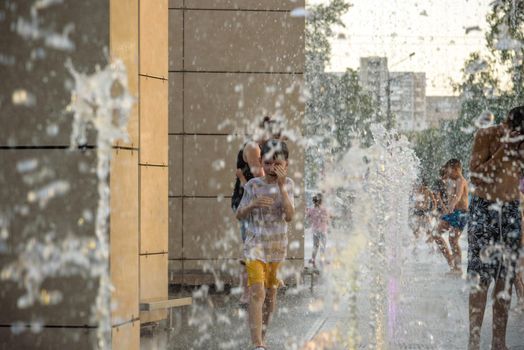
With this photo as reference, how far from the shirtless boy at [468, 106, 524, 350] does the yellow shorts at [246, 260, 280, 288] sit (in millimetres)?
1413

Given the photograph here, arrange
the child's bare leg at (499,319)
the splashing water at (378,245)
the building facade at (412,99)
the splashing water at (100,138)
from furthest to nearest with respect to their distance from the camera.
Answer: the building facade at (412,99)
the splashing water at (378,245)
the child's bare leg at (499,319)
the splashing water at (100,138)

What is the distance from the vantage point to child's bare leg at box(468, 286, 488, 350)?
24.9 ft

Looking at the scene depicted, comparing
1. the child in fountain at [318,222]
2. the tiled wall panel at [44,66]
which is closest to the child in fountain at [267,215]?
the tiled wall panel at [44,66]

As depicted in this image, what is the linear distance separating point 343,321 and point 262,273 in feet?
6.63

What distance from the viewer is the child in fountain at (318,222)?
707 inches

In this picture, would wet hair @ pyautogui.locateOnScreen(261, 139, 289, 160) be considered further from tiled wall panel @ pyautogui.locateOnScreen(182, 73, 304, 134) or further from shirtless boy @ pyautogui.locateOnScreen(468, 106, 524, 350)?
tiled wall panel @ pyautogui.locateOnScreen(182, 73, 304, 134)

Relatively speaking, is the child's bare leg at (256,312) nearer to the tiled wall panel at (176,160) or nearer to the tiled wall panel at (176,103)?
the tiled wall panel at (176,160)

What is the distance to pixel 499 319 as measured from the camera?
24.7ft

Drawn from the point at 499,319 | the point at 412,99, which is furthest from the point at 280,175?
the point at 412,99

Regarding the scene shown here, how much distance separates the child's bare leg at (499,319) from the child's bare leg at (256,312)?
5.28 feet

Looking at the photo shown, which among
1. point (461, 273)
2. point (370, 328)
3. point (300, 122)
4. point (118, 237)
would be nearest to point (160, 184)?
point (370, 328)

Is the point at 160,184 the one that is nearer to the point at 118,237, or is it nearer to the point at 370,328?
the point at 370,328

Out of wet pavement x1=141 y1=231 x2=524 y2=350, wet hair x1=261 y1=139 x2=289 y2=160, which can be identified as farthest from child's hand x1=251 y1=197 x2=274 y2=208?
wet pavement x1=141 y1=231 x2=524 y2=350

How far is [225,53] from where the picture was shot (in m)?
13.5
